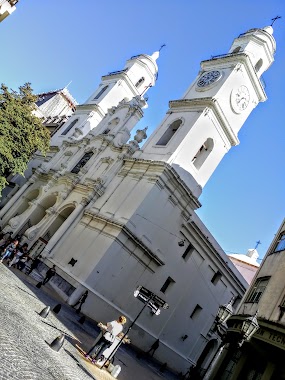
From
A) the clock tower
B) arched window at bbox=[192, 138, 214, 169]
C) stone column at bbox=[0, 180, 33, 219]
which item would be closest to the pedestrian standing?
the clock tower

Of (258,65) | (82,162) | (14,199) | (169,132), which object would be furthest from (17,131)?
(258,65)

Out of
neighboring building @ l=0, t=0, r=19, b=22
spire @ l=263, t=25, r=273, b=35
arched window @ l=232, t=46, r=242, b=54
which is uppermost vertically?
spire @ l=263, t=25, r=273, b=35

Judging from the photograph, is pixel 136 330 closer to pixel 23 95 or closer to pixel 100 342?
pixel 100 342

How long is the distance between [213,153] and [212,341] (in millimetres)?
16872

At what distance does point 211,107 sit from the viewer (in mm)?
27422

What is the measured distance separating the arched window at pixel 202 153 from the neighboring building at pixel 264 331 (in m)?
11.6

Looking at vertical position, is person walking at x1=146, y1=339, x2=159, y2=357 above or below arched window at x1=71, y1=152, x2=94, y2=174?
below

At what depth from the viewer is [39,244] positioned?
27141 mm

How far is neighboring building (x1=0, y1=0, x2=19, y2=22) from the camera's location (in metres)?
20.2

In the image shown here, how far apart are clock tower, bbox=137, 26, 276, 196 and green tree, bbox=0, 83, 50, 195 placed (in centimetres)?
875

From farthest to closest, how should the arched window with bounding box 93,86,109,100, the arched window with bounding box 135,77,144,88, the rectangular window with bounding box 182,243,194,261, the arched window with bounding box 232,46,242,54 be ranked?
the arched window with bounding box 93,86,109,100 < the arched window with bounding box 135,77,144,88 < the arched window with bounding box 232,46,242,54 < the rectangular window with bounding box 182,243,194,261

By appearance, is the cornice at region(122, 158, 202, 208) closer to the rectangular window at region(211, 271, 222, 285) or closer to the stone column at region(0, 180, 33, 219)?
the rectangular window at region(211, 271, 222, 285)

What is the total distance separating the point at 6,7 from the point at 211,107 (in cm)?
1650

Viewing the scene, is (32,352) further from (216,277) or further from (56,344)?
(216,277)
